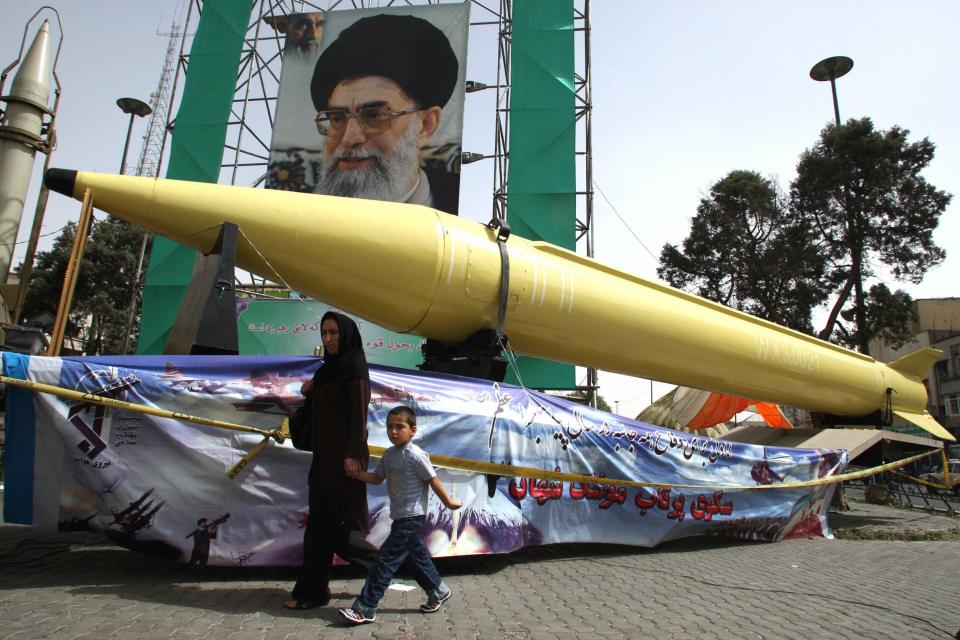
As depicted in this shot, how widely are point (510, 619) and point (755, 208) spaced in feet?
58.4

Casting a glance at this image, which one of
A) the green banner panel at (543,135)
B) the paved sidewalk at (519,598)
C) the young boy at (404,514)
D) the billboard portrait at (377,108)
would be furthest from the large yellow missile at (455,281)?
the billboard portrait at (377,108)

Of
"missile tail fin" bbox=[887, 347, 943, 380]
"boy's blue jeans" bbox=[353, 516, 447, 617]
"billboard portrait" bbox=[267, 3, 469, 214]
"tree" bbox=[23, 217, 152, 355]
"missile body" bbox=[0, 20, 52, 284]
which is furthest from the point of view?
"tree" bbox=[23, 217, 152, 355]

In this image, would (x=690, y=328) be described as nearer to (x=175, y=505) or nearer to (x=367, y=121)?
(x=175, y=505)

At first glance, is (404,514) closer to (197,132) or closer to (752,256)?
(197,132)

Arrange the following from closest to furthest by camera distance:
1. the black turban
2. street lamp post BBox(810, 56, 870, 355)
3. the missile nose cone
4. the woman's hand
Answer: the woman's hand < the missile nose cone < the black turban < street lamp post BBox(810, 56, 870, 355)

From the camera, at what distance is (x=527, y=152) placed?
12953 millimetres

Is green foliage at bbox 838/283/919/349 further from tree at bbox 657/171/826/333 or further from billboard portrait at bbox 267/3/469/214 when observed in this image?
billboard portrait at bbox 267/3/469/214

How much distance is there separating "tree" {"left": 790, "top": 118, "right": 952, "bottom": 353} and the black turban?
10.7m

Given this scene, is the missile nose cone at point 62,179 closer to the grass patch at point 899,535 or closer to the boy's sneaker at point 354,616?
the boy's sneaker at point 354,616

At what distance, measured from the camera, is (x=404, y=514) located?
2.82 meters

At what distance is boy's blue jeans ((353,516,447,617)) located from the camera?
271 centimetres

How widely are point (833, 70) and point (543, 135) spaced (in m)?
9.98

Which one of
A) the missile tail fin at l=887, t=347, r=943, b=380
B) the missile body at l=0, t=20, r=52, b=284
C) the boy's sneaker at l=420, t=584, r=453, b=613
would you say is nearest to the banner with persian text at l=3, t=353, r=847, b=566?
the boy's sneaker at l=420, t=584, r=453, b=613

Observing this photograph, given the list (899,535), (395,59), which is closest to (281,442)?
(899,535)
